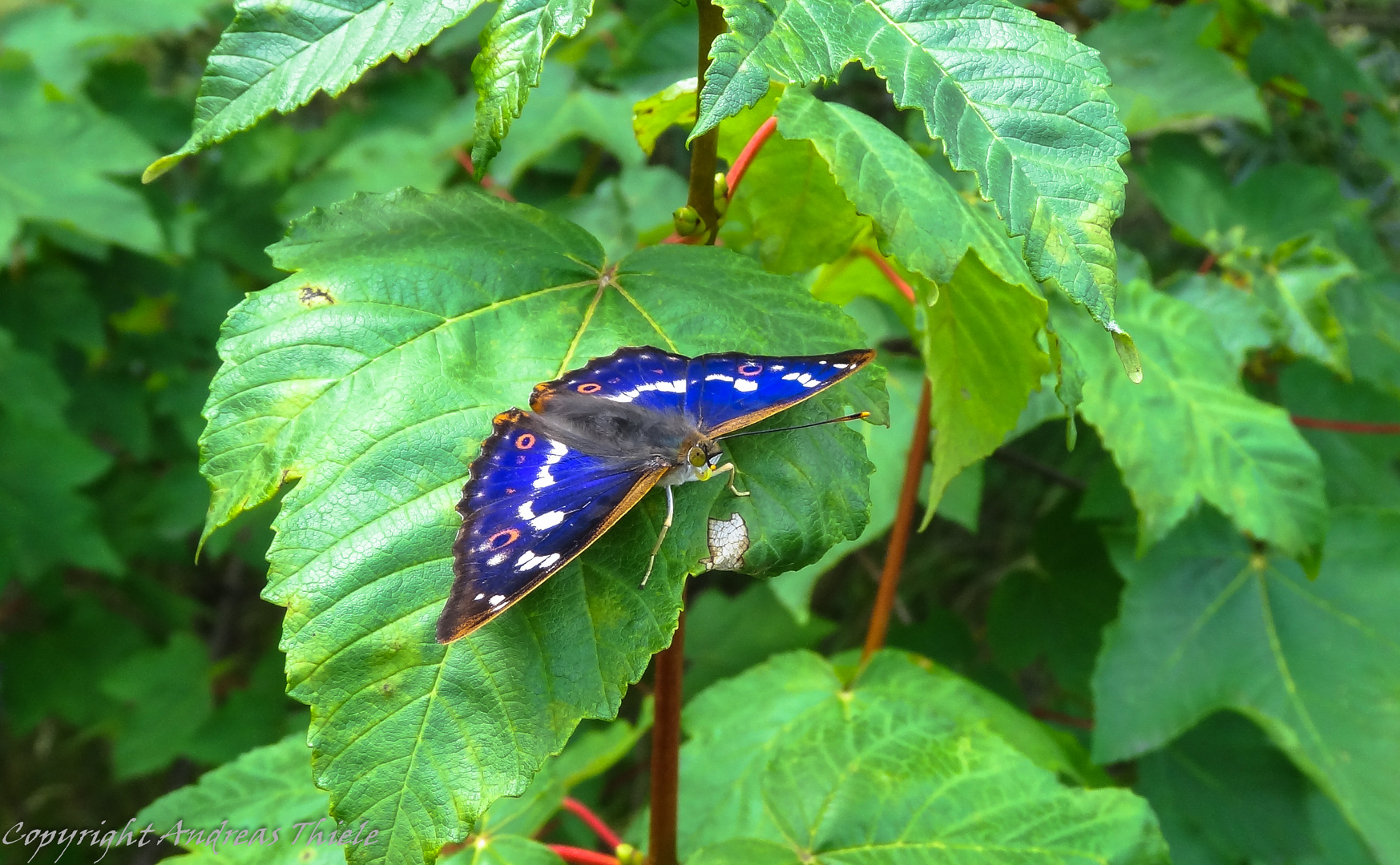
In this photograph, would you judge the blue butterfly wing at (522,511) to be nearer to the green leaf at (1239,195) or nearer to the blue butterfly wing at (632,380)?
the blue butterfly wing at (632,380)

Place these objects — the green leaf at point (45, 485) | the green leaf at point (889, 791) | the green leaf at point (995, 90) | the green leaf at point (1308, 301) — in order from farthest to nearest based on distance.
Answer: the green leaf at point (45, 485) < the green leaf at point (1308, 301) < the green leaf at point (889, 791) < the green leaf at point (995, 90)

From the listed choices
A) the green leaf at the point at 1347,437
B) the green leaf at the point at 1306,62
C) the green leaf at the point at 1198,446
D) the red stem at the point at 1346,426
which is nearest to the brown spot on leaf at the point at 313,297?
the green leaf at the point at 1198,446

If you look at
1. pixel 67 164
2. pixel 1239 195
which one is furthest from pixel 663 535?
pixel 67 164

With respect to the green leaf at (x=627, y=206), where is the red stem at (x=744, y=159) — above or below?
above

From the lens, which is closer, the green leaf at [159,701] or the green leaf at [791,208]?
the green leaf at [791,208]

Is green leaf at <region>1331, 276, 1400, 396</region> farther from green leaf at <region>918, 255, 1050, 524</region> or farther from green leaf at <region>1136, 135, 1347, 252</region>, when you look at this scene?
green leaf at <region>918, 255, 1050, 524</region>

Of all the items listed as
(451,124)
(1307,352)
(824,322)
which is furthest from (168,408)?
(1307,352)

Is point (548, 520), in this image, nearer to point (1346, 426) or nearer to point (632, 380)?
point (632, 380)
